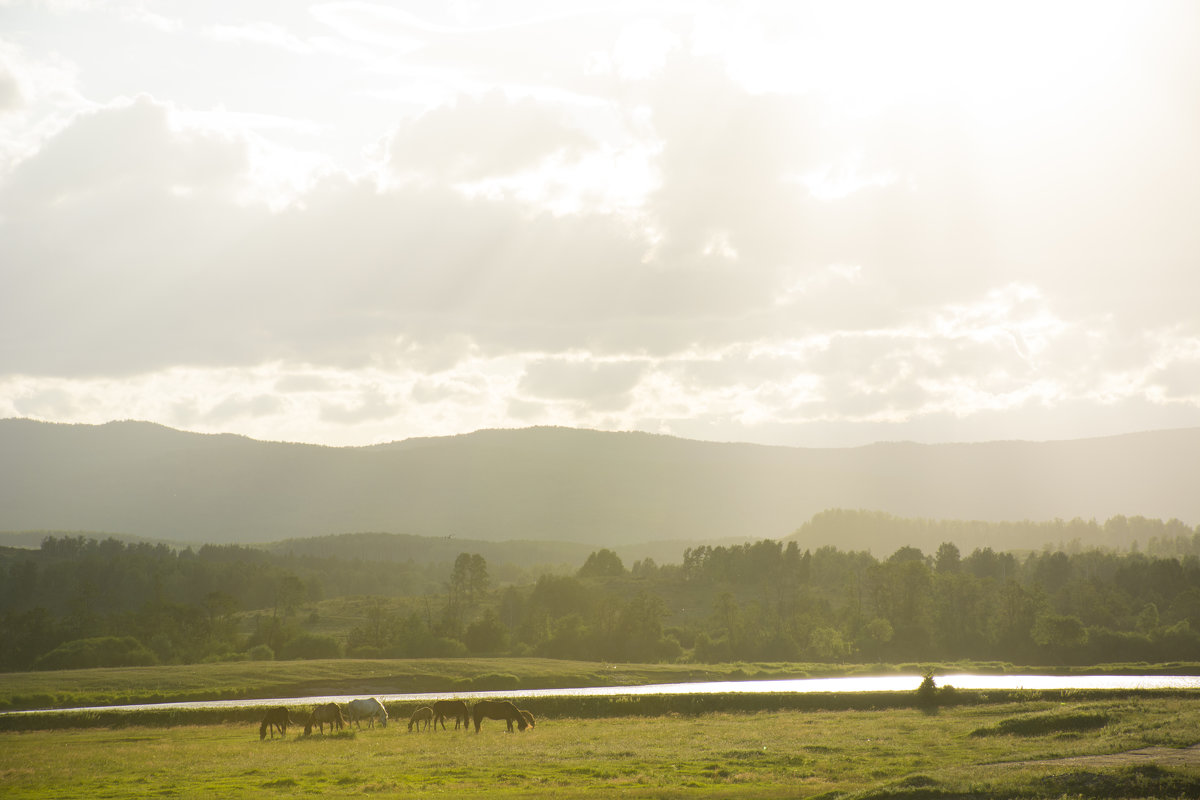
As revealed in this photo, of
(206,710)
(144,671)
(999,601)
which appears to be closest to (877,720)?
(206,710)

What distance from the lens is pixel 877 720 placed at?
65.2 m

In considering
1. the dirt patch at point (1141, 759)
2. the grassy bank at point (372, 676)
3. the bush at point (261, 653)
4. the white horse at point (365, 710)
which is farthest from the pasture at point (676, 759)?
the bush at point (261, 653)

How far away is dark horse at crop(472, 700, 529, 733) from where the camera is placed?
68.0 metres

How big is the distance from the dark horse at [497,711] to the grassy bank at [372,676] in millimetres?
58525

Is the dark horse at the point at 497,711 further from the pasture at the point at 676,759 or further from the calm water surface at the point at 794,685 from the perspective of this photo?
the calm water surface at the point at 794,685

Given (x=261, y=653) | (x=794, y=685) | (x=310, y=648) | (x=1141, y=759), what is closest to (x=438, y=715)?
(x=1141, y=759)

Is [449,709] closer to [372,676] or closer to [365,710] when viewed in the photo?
[365,710]

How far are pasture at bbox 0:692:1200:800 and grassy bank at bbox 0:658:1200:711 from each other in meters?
50.4

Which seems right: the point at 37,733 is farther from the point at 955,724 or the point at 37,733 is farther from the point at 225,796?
the point at 955,724

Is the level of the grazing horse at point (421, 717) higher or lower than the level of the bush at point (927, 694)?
lower

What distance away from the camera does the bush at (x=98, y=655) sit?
155375 millimetres

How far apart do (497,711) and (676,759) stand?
2336 cm

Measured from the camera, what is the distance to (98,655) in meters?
158

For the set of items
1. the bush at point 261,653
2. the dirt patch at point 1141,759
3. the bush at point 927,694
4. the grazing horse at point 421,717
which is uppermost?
the dirt patch at point 1141,759
